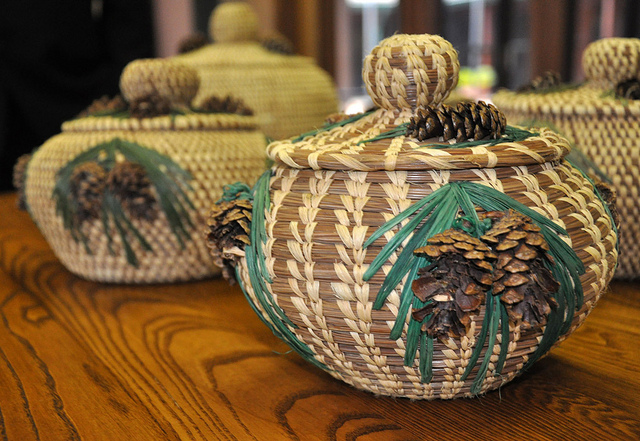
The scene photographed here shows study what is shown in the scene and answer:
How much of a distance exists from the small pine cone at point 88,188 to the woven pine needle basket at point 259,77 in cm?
58

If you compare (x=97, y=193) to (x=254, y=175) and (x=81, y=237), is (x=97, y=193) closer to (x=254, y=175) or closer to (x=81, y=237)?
(x=81, y=237)

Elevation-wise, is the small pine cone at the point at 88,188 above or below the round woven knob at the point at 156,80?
below

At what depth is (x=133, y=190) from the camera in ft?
3.14

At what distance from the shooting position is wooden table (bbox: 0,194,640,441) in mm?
594

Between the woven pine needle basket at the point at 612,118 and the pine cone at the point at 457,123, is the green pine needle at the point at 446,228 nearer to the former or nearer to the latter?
the pine cone at the point at 457,123

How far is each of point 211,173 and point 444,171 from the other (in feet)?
1.75

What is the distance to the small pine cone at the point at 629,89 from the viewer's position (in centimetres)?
90

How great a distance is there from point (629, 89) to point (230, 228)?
1.96 feet

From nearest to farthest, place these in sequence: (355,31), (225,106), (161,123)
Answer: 1. (161,123)
2. (225,106)
3. (355,31)

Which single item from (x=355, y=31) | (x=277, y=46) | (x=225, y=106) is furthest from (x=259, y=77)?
(x=355, y=31)

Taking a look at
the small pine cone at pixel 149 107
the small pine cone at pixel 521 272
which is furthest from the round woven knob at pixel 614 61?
the small pine cone at pixel 149 107

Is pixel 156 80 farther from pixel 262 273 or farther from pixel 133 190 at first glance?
pixel 262 273

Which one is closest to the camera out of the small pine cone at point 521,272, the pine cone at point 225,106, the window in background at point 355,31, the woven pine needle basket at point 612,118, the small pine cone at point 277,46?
the small pine cone at point 521,272

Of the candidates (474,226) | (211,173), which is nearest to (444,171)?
(474,226)
